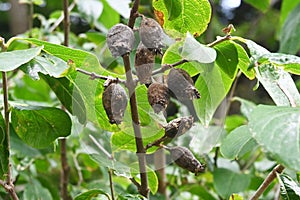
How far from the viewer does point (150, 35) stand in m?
0.50

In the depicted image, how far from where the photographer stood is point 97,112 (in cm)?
Result: 60

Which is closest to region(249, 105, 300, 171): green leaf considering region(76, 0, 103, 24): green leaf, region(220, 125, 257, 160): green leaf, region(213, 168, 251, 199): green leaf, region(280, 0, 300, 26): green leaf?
region(220, 125, 257, 160): green leaf

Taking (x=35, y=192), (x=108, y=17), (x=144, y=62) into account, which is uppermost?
(x=144, y=62)

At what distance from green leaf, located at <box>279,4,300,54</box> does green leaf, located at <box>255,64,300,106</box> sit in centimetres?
69

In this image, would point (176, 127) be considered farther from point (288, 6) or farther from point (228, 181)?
point (288, 6)

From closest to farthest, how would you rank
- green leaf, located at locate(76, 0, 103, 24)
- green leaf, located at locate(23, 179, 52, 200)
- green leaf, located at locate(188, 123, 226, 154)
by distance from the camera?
green leaf, located at locate(188, 123, 226, 154), green leaf, located at locate(23, 179, 52, 200), green leaf, located at locate(76, 0, 103, 24)

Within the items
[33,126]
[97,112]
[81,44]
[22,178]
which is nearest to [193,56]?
[97,112]

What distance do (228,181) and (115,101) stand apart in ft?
1.67

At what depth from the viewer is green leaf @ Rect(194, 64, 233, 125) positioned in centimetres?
58

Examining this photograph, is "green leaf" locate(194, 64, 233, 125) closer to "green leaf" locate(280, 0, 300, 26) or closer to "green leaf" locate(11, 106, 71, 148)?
"green leaf" locate(11, 106, 71, 148)

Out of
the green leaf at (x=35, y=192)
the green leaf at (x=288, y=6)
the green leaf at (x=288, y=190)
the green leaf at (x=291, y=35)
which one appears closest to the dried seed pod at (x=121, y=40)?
the green leaf at (x=288, y=190)

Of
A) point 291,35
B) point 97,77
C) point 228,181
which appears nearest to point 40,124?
point 97,77

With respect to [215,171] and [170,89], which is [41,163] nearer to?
[215,171]

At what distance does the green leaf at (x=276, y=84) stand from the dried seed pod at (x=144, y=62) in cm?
11
